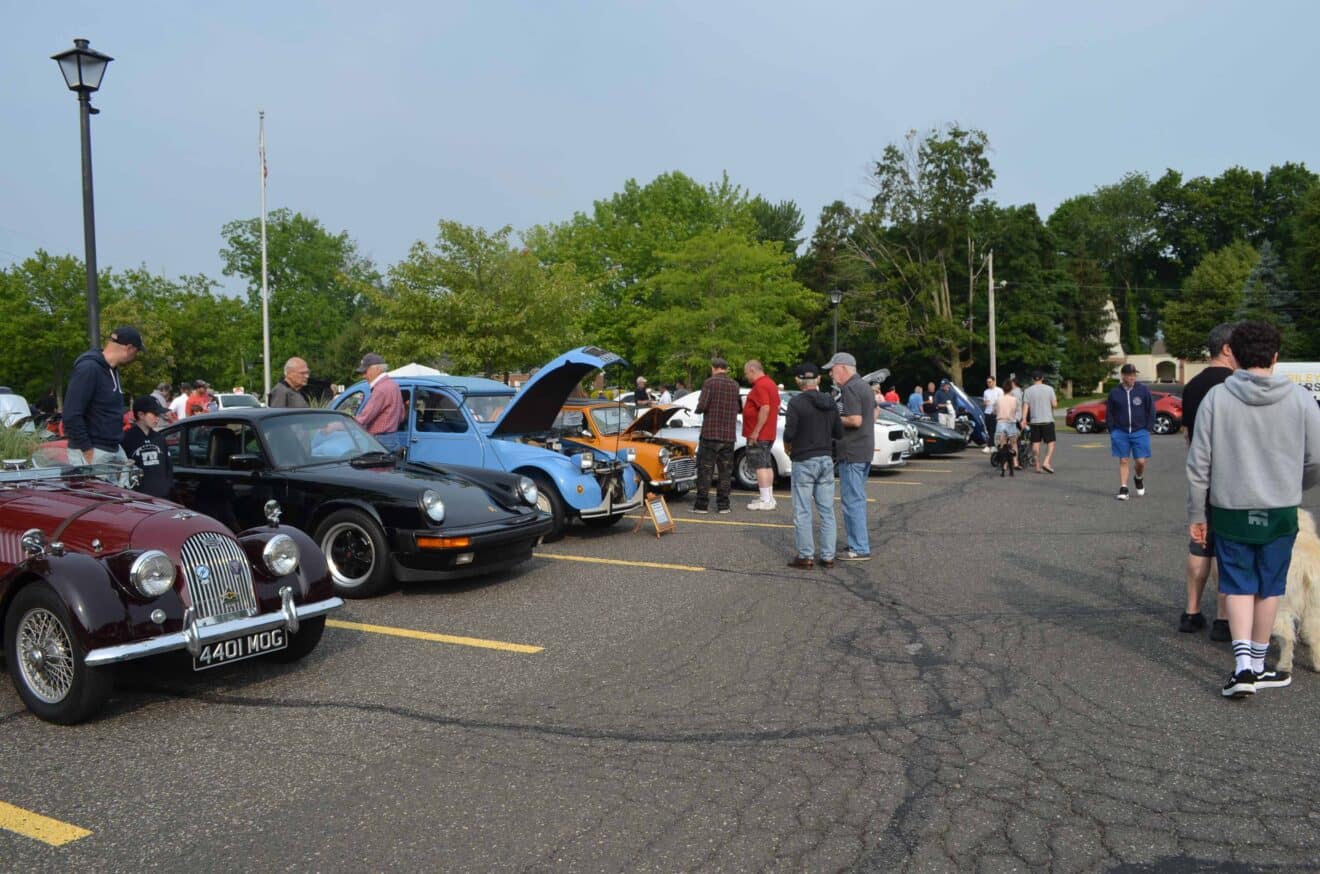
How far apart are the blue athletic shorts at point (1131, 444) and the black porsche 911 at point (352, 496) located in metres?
8.81

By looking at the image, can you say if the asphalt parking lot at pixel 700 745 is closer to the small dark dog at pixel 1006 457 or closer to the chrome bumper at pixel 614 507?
the chrome bumper at pixel 614 507

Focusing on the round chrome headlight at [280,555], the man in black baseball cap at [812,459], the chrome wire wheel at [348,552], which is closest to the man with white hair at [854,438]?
the man in black baseball cap at [812,459]

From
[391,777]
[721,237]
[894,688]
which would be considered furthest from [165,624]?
[721,237]

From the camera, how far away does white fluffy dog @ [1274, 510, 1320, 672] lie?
5.32m

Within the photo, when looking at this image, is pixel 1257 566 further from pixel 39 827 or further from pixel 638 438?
pixel 638 438

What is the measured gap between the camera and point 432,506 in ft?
24.8

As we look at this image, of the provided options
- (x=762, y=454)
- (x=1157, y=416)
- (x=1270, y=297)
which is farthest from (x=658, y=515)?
(x=1270, y=297)

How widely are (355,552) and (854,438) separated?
444 cm

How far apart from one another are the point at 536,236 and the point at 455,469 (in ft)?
106

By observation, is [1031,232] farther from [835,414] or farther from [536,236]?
[835,414]

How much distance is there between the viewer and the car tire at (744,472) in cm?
1548

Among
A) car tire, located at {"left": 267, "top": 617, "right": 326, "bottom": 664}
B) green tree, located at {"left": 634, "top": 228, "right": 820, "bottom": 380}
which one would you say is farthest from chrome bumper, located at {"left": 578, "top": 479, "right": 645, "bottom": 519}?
green tree, located at {"left": 634, "top": 228, "right": 820, "bottom": 380}

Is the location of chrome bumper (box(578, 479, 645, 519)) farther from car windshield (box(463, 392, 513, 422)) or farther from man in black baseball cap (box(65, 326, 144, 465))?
man in black baseball cap (box(65, 326, 144, 465))

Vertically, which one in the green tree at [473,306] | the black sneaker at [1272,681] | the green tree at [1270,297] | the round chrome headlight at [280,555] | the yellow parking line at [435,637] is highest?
the green tree at [1270,297]
